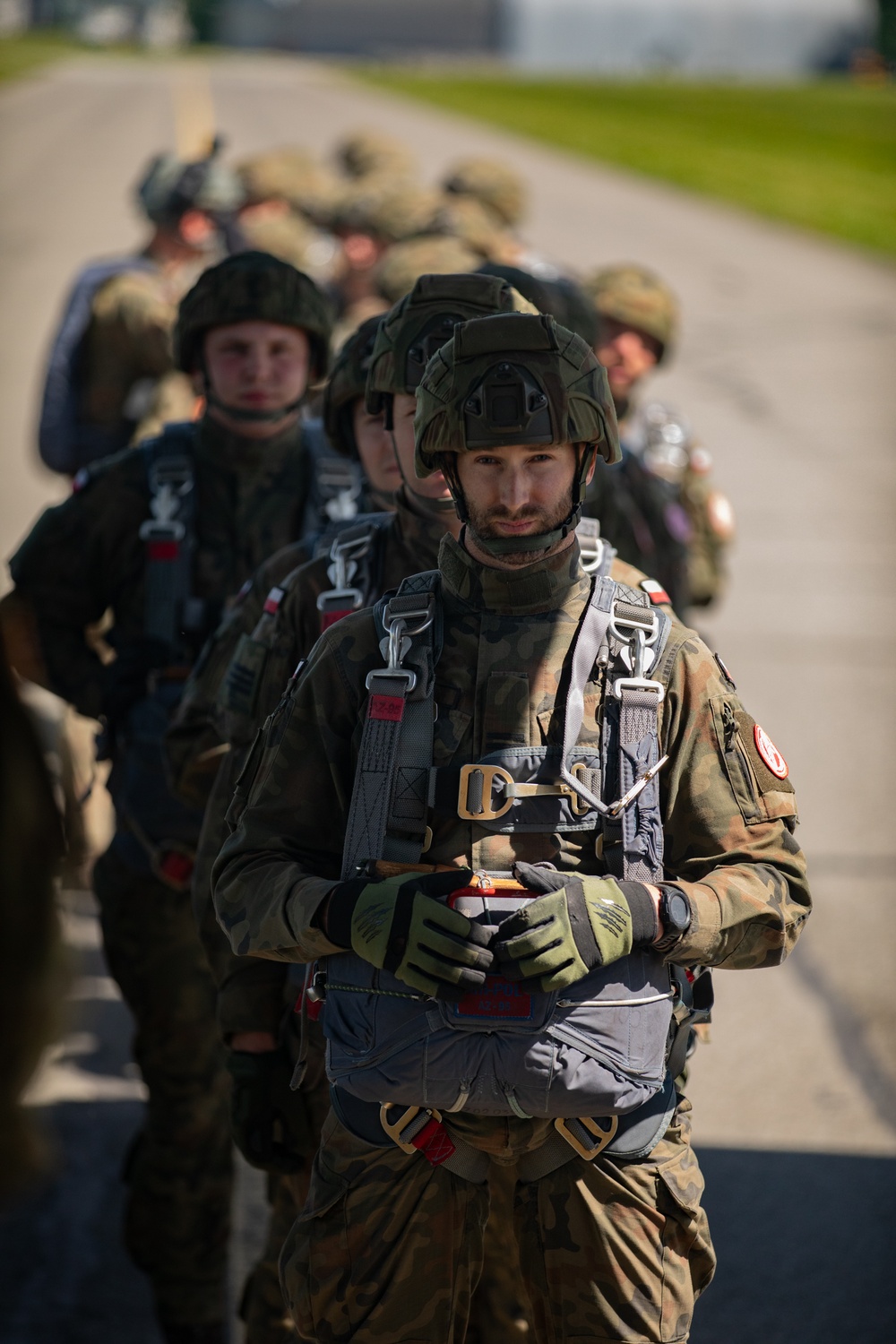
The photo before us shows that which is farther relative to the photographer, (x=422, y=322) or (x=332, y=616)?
(x=422, y=322)

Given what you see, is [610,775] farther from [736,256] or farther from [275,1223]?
[736,256]

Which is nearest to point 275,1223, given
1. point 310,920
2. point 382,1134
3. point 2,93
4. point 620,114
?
point 382,1134

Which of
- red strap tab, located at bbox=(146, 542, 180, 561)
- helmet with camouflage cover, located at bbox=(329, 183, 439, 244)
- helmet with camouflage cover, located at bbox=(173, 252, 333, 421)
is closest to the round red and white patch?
red strap tab, located at bbox=(146, 542, 180, 561)

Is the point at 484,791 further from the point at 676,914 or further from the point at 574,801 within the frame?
the point at 676,914

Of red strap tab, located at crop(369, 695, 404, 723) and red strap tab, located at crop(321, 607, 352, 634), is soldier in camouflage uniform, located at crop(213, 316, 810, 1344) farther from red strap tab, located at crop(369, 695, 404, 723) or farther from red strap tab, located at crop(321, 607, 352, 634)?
red strap tab, located at crop(321, 607, 352, 634)

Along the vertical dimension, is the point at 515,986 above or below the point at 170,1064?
above

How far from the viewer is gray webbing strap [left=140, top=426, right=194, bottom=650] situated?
412 cm

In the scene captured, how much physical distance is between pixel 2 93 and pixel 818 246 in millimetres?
40496

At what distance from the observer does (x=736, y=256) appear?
26000mm

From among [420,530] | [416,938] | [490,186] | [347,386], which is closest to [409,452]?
[420,530]

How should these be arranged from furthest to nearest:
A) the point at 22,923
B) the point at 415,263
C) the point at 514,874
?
the point at 415,263
the point at 514,874
the point at 22,923

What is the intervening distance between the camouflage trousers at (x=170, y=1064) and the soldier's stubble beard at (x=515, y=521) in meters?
1.75

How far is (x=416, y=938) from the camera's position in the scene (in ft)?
8.39

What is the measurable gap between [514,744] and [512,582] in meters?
0.29
